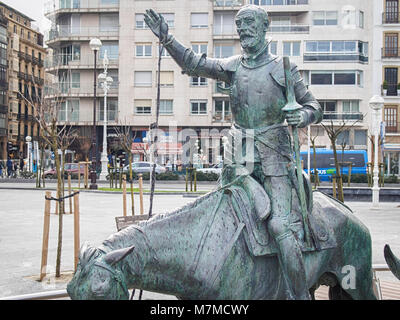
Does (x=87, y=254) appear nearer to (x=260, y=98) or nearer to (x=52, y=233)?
(x=260, y=98)

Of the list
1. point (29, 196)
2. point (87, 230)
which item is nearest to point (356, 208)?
point (87, 230)

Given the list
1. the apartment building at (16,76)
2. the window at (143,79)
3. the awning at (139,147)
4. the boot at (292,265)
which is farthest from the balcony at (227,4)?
the boot at (292,265)

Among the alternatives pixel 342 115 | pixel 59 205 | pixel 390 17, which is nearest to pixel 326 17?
pixel 390 17

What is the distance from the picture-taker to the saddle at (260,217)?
3.64 meters

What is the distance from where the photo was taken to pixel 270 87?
394cm

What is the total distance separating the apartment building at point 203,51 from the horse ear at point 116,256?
42.6m

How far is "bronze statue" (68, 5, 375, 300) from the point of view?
335 centimetres

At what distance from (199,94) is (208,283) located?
4461cm

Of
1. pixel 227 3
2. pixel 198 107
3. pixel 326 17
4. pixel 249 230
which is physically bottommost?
pixel 249 230

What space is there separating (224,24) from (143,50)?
8.22 meters

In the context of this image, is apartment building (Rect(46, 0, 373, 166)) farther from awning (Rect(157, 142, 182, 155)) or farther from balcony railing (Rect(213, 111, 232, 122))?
awning (Rect(157, 142, 182, 155))

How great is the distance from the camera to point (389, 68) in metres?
48.2

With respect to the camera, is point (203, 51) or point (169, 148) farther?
point (203, 51)
